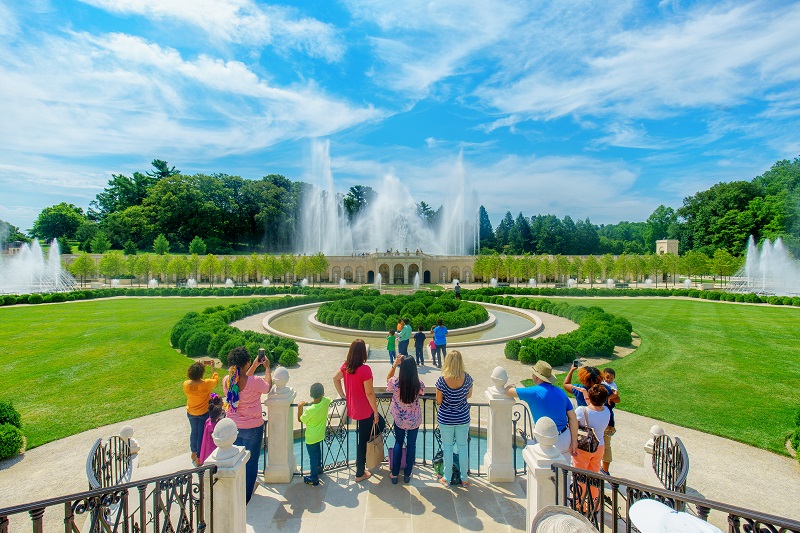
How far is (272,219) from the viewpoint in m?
78.3

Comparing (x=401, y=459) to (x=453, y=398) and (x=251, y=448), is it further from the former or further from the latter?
(x=251, y=448)

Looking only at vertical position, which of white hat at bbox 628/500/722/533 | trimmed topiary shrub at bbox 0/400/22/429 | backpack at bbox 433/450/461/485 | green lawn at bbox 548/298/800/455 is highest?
white hat at bbox 628/500/722/533

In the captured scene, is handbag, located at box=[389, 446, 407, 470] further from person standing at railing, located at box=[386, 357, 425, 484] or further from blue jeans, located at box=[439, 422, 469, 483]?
blue jeans, located at box=[439, 422, 469, 483]

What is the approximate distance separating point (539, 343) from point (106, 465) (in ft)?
39.6

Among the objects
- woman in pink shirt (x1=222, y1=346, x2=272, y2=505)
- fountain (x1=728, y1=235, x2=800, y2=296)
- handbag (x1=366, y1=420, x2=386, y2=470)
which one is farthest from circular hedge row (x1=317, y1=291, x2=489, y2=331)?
fountain (x1=728, y1=235, x2=800, y2=296)

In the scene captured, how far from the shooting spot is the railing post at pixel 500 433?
553cm

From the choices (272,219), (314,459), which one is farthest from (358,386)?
(272,219)

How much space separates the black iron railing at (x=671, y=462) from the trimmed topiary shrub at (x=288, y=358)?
10225 millimetres

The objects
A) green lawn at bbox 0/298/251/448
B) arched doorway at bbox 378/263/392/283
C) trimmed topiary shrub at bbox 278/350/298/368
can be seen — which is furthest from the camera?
arched doorway at bbox 378/263/392/283

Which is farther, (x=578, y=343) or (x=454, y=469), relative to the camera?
(x=578, y=343)

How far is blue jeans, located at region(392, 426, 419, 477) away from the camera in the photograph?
210 inches

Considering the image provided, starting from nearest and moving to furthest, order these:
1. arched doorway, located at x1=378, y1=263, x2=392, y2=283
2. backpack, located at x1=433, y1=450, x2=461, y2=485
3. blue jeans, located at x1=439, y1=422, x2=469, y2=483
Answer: blue jeans, located at x1=439, y1=422, x2=469, y2=483, backpack, located at x1=433, y1=450, x2=461, y2=485, arched doorway, located at x1=378, y1=263, x2=392, y2=283

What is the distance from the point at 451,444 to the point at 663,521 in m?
3.64

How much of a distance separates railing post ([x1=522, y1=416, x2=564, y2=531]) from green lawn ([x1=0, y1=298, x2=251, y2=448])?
Result: 349 inches
